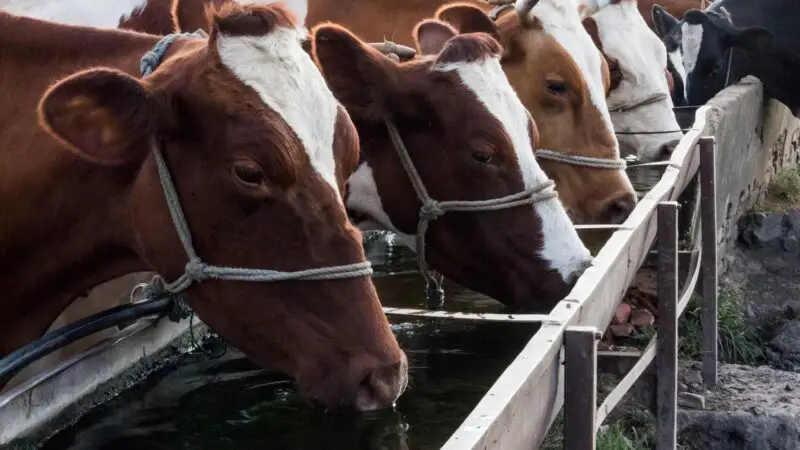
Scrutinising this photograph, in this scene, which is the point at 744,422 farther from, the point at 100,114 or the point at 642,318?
the point at 100,114

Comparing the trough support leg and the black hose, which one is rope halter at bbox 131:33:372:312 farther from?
the trough support leg

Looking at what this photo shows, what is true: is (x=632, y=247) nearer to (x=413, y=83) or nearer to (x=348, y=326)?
(x=413, y=83)

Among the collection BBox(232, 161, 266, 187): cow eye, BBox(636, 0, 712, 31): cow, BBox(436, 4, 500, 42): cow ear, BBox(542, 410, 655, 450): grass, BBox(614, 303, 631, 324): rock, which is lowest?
BBox(614, 303, 631, 324): rock

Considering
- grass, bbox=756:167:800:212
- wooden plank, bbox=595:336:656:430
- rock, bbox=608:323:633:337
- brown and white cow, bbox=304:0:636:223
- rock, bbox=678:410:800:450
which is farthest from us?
grass, bbox=756:167:800:212

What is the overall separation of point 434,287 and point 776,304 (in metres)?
4.26

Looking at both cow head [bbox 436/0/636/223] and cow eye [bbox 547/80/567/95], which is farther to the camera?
cow eye [bbox 547/80/567/95]

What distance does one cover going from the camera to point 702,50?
9.91 meters

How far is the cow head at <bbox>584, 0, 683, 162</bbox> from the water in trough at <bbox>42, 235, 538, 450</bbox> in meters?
2.15

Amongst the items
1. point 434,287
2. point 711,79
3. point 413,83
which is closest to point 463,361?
point 434,287

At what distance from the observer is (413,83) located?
390 cm

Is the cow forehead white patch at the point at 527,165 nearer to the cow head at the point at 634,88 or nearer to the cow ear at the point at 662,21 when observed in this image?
the cow head at the point at 634,88

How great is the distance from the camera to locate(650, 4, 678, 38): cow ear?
31.5ft

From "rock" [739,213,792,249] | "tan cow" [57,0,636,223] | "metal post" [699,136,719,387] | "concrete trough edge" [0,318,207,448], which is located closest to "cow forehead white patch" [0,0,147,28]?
"tan cow" [57,0,636,223]

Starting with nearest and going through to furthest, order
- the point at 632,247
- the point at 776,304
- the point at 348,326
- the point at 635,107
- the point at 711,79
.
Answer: the point at 348,326
the point at 632,247
the point at 635,107
the point at 776,304
the point at 711,79
